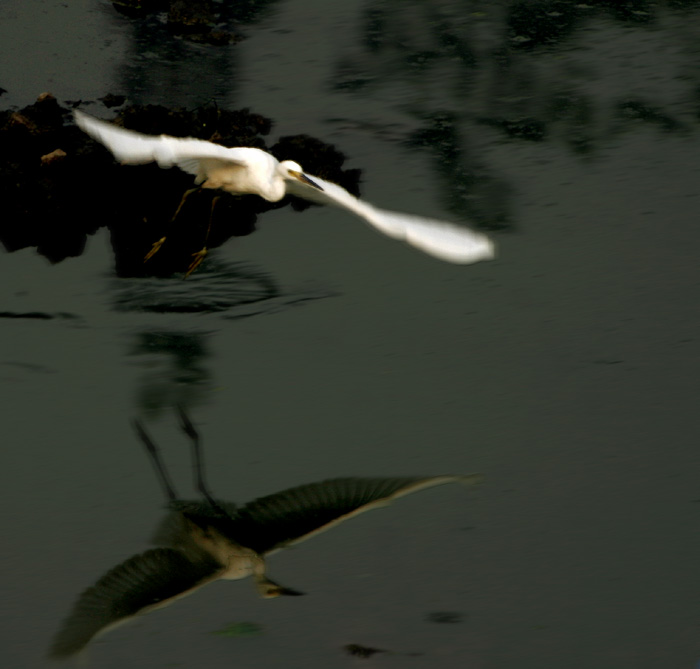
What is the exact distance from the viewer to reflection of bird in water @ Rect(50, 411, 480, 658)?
2.98 meters

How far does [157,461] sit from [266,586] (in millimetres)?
716

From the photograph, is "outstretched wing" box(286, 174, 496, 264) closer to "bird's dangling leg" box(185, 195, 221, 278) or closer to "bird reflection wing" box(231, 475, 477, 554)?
"bird reflection wing" box(231, 475, 477, 554)

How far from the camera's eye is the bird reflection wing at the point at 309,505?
329 cm

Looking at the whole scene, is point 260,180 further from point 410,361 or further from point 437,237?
point 437,237

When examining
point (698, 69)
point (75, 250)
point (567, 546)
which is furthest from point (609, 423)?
point (698, 69)

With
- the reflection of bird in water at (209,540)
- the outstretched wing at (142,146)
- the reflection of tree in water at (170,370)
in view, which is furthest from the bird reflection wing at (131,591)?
the outstretched wing at (142,146)

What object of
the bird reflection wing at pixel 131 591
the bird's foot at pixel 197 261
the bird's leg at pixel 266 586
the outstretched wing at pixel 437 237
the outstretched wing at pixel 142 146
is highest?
the outstretched wing at pixel 142 146

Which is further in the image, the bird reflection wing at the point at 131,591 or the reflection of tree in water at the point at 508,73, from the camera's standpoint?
the reflection of tree in water at the point at 508,73

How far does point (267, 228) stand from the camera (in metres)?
4.90

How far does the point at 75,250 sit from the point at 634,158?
253 centimetres

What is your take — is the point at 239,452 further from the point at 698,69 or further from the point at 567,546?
the point at 698,69

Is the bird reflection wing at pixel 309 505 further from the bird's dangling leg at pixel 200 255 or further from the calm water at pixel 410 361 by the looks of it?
the bird's dangling leg at pixel 200 255

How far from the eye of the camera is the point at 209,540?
334cm

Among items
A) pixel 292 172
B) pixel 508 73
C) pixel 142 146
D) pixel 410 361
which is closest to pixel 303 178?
pixel 292 172
